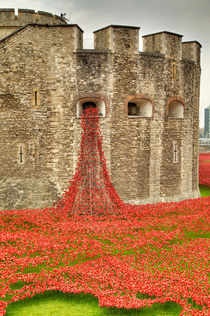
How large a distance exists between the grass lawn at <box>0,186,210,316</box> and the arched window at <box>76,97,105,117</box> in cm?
494

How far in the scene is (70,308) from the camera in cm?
617

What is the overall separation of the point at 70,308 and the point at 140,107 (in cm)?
1113

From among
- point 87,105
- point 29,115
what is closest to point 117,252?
point 29,115

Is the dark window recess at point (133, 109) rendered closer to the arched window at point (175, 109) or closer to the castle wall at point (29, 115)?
the arched window at point (175, 109)

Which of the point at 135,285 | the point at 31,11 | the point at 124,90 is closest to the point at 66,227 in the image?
the point at 135,285

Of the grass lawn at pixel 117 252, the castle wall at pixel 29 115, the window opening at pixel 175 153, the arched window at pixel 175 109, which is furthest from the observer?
the arched window at pixel 175 109

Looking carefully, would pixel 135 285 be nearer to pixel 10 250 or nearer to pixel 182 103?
pixel 10 250

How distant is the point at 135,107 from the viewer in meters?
15.7

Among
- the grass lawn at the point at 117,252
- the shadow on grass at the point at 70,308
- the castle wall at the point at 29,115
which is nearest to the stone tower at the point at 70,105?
the castle wall at the point at 29,115

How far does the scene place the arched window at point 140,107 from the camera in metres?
15.0

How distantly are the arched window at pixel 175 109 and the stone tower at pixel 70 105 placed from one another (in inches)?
57.3

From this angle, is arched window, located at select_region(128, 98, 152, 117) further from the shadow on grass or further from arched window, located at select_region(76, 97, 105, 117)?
the shadow on grass

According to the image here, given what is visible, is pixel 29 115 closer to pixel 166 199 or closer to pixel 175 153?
pixel 175 153

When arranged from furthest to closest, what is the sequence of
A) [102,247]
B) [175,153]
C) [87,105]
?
[175,153], [87,105], [102,247]
